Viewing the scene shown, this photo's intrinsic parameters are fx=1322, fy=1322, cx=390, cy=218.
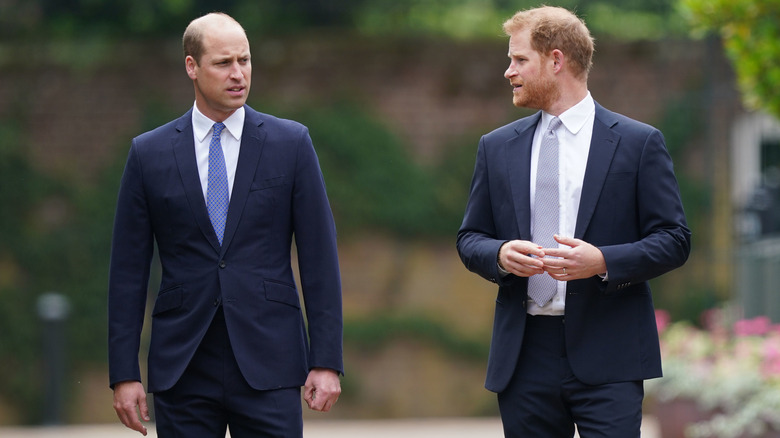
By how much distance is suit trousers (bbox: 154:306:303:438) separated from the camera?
386cm

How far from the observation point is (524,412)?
154 inches

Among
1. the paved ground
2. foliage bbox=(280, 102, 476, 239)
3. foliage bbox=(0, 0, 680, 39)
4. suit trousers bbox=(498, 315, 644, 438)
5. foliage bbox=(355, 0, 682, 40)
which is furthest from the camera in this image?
foliage bbox=(355, 0, 682, 40)

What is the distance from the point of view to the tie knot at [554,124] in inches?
157

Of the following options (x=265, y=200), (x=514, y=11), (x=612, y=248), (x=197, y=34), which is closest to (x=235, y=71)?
(x=197, y=34)

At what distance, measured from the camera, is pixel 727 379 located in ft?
24.5

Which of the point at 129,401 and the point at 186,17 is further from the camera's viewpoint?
the point at 186,17

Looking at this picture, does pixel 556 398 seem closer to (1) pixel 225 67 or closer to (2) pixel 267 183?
(2) pixel 267 183

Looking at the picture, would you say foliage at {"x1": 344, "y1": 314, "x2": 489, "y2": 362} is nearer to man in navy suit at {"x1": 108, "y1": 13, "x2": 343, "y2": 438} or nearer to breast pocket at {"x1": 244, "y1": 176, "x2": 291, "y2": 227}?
man in navy suit at {"x1": 108, "y1": 13, "x2": 343, "y2": 438}

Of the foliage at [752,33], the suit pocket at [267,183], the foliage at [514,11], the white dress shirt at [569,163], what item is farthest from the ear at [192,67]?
the foliage at [514,11]

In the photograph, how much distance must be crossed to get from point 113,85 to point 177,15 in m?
0.90

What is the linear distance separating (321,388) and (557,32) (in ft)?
4.14

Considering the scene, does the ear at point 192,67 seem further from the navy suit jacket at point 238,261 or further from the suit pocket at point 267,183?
the suit pocket at point 267,183

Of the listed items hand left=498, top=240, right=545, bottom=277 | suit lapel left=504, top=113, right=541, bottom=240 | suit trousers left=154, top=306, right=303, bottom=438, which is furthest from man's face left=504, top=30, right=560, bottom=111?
suit trousers left=154, top=306, right=303, bottom=438

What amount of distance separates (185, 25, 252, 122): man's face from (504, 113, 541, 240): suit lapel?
2.73 feet
